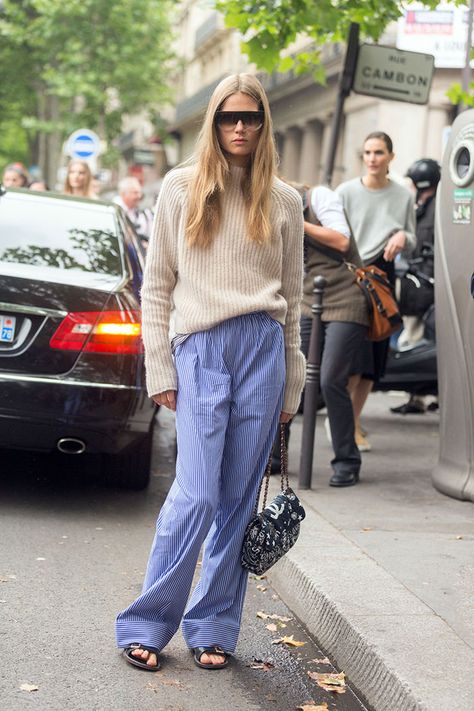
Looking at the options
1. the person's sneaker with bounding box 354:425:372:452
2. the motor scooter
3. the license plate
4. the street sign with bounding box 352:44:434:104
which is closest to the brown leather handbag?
the person's sneaker with bounding box 354:425:372:452

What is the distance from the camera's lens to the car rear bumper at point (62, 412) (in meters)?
6.36

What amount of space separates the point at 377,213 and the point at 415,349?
2146mm

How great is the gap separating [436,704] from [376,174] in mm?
5218

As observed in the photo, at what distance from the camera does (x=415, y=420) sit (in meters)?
11.2

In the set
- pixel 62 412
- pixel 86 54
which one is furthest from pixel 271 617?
pixel 86 54

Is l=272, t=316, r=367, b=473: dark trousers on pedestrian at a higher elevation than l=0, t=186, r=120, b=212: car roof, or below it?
below

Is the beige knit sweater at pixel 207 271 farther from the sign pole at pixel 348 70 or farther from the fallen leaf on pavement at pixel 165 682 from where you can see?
the sign pole at pixel 348 70

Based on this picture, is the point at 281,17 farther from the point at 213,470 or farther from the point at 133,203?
the point at 213,470

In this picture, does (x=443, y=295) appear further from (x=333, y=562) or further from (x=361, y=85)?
(x=361, y=85)

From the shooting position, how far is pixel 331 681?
4340mm

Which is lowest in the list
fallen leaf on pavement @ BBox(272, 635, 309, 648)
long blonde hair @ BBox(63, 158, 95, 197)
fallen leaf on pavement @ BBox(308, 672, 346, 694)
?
fallen leaf on pavement @ BBox(272, 635, 309, 648)

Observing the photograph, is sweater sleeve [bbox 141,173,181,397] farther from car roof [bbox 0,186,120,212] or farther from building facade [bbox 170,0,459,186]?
building facade [bbox 170,0,459,186]

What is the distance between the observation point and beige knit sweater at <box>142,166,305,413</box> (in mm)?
4180

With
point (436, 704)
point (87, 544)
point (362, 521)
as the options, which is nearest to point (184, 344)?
point (436, 704)
